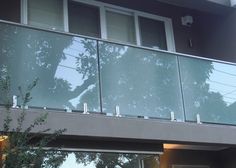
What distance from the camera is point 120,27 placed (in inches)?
480

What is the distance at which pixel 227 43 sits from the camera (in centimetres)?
1255

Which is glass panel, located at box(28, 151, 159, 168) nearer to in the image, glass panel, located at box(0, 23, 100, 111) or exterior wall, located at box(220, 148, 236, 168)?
glass panel, located at box(0, 23, 100, 111)

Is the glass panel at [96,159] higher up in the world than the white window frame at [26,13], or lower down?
lower down

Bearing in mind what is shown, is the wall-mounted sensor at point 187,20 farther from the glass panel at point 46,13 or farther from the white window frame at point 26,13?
the glass panel at point 46,13

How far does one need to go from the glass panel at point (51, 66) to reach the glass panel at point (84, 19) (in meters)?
2.47

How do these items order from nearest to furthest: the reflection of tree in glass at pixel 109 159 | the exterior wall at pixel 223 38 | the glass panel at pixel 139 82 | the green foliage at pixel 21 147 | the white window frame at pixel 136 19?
the green foliage at pixel 21 147, the reflection of tree in glass at pixel 109 159, the glass panel at pixel 139 82, the white window frame at pixel 136 19, the exterior wall at pixel 223 38

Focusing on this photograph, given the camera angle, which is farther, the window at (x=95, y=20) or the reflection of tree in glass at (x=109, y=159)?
the window at (x=95, y=20)

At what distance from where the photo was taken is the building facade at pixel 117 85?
328 inches

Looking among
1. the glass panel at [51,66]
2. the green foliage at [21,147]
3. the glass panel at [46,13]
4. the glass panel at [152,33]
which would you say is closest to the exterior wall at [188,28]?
the glass panel at [152,33]

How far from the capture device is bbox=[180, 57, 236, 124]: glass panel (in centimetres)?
1002

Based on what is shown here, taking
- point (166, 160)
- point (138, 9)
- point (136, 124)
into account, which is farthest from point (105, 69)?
point (138, 9)

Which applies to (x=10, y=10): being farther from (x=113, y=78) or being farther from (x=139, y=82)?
(x=139, y=82)

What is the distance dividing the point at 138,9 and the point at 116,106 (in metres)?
4.38

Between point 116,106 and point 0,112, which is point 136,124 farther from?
point 0,112
